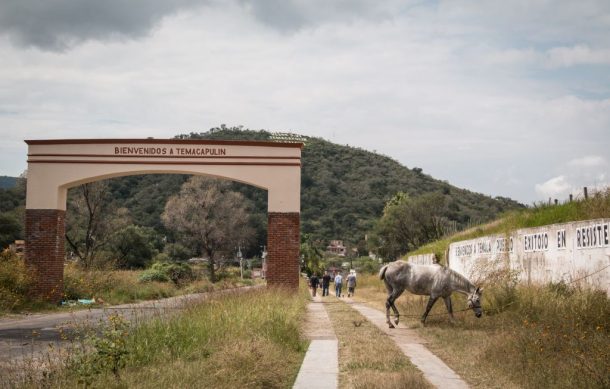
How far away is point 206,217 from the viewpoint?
58531 millimetres

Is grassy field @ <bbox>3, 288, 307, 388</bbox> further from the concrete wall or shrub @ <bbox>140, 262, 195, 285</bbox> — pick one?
shrub @ <bbox>140, 262, 195, 285</bbox>

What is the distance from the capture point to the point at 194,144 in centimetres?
2434

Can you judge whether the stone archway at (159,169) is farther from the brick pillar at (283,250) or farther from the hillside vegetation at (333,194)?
the hillside vegetation at (333,194)

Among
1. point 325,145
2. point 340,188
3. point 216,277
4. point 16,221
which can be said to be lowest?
point 216,277

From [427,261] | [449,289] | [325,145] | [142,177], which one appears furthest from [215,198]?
[325,145]

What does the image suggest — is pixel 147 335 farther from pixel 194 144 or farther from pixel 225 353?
pixel 194 144

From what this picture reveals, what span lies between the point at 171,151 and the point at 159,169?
32.8 inches

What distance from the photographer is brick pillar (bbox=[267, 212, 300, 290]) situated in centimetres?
A: 2375

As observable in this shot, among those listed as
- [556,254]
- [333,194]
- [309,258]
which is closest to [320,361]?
[556,254]

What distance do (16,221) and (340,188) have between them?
51224mm

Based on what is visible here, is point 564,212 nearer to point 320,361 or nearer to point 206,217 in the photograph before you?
point 320,361

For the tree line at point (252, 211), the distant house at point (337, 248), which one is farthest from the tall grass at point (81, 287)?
the distant house at point (337, 248)

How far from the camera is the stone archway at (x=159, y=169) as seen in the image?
78.5 feet

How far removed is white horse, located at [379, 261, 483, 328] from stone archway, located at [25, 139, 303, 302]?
6.72 m
